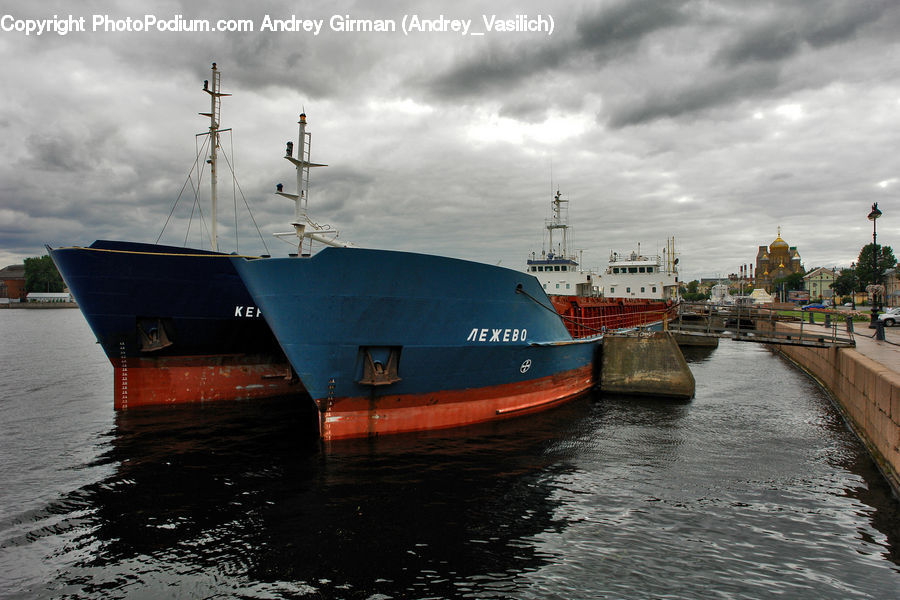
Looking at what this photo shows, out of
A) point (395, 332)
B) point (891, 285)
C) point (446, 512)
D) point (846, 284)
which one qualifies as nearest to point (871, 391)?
point (446, 512)

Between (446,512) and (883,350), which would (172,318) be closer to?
(446,512)

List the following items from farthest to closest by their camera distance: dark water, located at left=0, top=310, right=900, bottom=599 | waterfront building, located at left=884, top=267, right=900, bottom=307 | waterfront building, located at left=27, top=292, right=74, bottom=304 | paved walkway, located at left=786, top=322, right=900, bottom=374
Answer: waterfront building, located at left=27, top=292, right=74, bottom=304 < waterfront building, located at left=884, top=267, right=900, bottom=307 < paved walkway, located at left=786, top=322, right=900, bottom=374 < dark water, located at left=0, top=310, right=900, bottom=599

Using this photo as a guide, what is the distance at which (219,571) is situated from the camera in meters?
5.28

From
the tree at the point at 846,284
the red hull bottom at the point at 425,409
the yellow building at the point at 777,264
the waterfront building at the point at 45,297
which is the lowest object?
the red hull bottom at the point at 425,409

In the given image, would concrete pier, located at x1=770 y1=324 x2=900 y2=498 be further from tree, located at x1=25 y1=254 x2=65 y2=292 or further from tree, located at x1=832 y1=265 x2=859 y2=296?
tree, located at x1=25 y1=254 x2=65 y2=292

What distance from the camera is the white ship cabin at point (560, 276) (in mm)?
25609

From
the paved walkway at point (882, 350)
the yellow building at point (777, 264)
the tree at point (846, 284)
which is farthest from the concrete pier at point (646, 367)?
the yellow building at point (777, 264)

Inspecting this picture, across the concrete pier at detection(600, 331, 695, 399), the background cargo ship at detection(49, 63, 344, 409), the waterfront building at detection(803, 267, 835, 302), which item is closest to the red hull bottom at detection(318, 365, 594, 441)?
the concrete pier at detection(600, 331, 695, 399)

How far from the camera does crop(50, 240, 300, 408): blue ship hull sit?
37.6 ft

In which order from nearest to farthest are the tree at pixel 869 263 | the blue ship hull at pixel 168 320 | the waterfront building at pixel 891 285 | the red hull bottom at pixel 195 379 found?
the blue ship hull at pixel 168 320 → the red hull bottom at pixel 195 379 → the waterfront building at pixel 891 285 → the tree at pixel 869 263

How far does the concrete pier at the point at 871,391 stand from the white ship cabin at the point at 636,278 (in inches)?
472

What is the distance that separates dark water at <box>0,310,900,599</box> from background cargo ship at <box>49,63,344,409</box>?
151cm

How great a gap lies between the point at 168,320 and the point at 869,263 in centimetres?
10183

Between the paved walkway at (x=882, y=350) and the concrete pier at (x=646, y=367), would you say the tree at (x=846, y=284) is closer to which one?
the paved walkway at (x=882, y=350)
